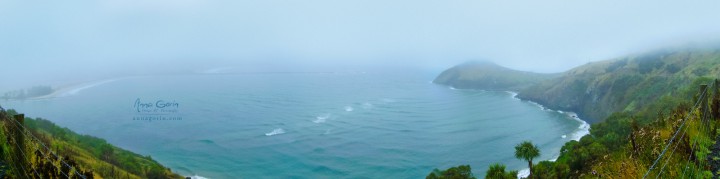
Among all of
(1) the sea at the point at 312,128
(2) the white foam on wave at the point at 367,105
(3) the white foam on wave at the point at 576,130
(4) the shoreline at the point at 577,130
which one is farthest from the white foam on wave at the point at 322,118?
(4) the shoreline at the point at 577,130

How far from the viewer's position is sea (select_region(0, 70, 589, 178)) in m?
84.2

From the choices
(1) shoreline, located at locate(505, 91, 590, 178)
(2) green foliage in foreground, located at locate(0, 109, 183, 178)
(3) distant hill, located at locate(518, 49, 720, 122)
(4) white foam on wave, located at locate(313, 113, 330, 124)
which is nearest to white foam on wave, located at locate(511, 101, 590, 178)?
(1) shoreline, located at locate(505, 91, 590, 178)

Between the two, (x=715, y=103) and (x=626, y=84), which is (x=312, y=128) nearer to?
(x=626, y=84)

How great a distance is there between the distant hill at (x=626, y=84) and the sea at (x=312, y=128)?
24.4ft

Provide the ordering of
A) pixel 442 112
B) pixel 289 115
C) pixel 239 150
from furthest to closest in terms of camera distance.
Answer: pixel 442 112 → pixel 289 115 → pixel 239 150

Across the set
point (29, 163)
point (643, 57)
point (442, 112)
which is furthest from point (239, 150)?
point (643, 57)

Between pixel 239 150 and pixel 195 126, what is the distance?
27643 millimetres

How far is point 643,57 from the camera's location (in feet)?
575

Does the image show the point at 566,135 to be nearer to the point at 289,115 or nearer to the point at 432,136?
the point at 432,136

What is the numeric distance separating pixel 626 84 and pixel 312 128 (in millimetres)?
85177

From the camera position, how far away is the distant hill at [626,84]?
11274 cm

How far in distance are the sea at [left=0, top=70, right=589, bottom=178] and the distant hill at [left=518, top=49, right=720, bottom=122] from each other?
24.4 feet

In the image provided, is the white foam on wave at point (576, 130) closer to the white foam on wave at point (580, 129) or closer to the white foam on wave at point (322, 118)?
the white foam on wave at point (580, 129)

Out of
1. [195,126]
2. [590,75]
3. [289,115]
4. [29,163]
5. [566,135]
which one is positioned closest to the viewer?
[29,163]
